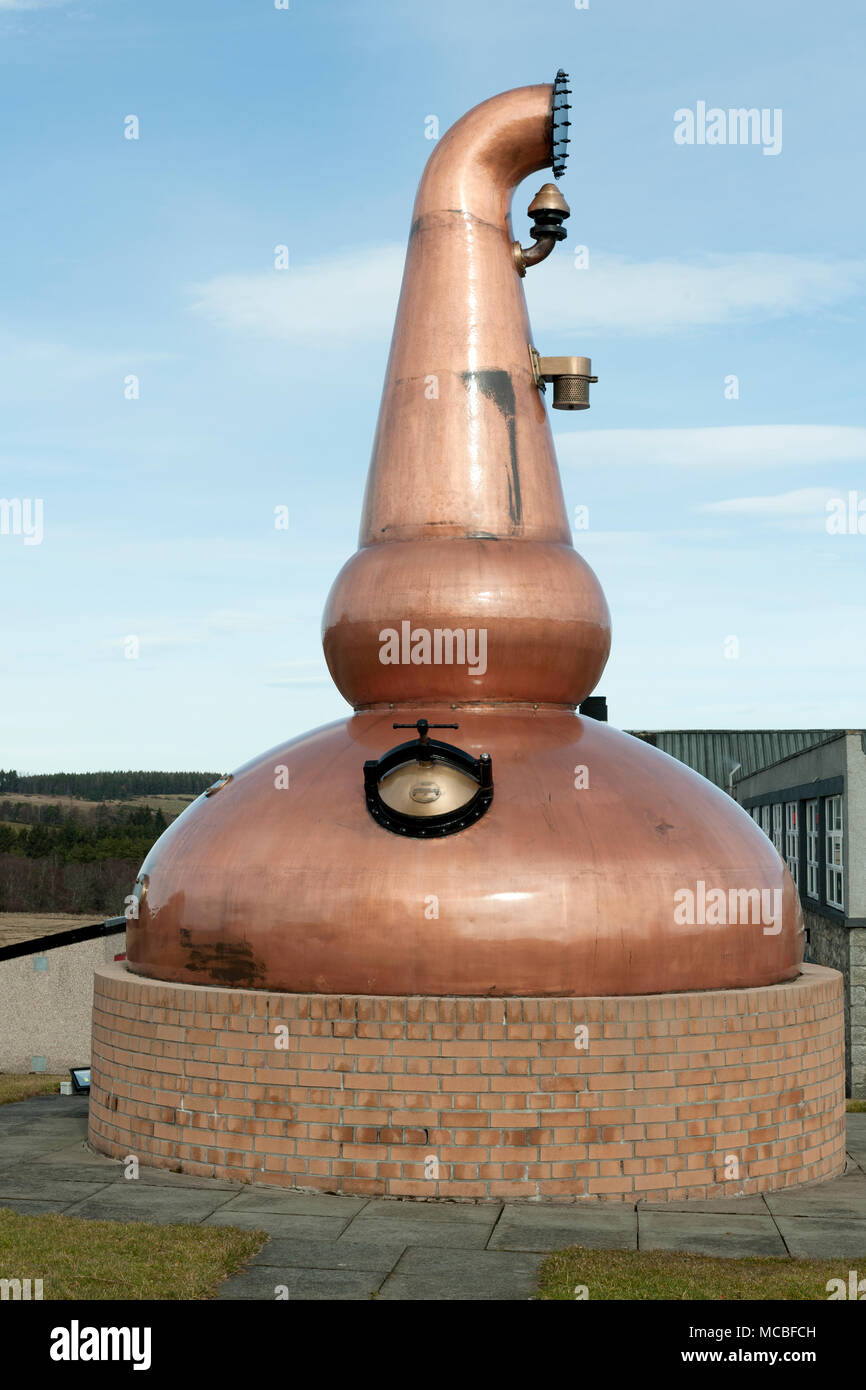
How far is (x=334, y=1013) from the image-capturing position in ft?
46.8

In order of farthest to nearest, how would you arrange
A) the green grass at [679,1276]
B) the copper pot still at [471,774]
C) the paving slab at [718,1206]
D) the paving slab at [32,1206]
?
the copper pot still at [471,774]
the paving slab at [718,1206]
the paving slab at [32,1206]
the green grass at [679,1276]

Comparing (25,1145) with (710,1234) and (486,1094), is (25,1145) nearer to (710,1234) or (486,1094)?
(486,1094)

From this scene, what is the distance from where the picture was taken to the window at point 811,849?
26.5 metres

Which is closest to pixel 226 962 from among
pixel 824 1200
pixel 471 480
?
pixel 471 480

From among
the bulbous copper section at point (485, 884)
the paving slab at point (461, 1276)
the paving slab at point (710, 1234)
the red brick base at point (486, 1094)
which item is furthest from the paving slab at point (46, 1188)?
the paving slab at point (710, 1234)

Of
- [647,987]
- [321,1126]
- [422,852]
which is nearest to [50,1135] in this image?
[321,1126]

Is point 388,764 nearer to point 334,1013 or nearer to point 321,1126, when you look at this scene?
point 334,1013

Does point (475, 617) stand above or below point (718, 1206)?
above

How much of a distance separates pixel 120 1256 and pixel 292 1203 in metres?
2.41

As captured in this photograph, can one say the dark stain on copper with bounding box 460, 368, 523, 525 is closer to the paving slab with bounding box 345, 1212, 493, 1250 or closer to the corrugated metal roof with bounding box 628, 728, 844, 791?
the paving slab with bounding box 345, 1212, 493, 1250

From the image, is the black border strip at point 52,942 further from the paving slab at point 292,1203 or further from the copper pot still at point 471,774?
the paving slab at point 292,1203

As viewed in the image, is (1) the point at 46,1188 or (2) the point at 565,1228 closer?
(2) the point at 565,1228

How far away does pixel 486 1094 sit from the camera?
14.0 metres

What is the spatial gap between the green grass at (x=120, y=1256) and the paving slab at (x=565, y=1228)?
2.17m
